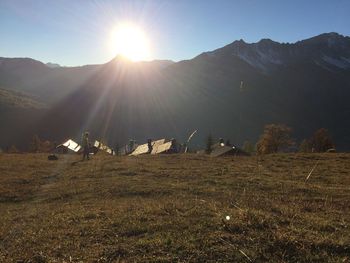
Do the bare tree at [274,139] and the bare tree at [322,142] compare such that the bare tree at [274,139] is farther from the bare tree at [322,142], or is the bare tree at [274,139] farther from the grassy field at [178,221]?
the grassy field at [178,221]

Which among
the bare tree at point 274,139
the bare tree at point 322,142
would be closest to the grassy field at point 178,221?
the bare tree at point 322,142

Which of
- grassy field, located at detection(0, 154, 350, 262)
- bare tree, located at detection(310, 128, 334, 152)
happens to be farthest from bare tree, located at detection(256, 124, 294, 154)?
grassy field, located at detection(0, 154, 350, 262)

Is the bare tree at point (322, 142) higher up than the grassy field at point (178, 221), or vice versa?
the grassy field at point (178, 221)

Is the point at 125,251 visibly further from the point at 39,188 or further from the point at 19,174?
the point at 19,174

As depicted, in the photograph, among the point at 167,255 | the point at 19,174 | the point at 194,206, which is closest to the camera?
the point at 167,255

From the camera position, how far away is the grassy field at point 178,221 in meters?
8.48

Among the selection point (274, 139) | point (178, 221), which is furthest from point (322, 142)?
point (178, 221)

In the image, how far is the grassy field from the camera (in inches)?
334

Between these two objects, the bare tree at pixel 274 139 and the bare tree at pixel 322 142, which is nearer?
the bare tree at pixel 322 142

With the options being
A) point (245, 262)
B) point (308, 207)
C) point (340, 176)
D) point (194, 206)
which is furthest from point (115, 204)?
point (340, 176)

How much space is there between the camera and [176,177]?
25391 millimetres

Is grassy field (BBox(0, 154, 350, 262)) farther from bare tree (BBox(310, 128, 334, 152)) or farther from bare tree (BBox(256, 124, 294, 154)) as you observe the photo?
bare tree (BBox(256, 124, 294, 154))

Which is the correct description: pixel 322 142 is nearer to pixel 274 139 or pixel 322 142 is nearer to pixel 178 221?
pixel 274 139

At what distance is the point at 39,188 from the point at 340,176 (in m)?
18.5
